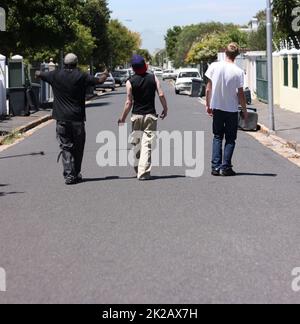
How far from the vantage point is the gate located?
99.3ft

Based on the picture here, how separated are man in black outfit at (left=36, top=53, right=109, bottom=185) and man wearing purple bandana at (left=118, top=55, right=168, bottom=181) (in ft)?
1.52

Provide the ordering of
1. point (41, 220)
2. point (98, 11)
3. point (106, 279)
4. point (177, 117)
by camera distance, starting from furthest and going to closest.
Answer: point (98, 11)
point (177, 117)
point (41, 220)
point (106, 279)

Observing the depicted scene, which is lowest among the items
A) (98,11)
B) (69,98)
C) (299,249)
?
(299,249)

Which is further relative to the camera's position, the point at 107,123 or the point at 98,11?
the point at 98,11

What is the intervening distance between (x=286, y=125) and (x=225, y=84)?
9.63 m

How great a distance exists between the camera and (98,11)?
6228 centimetres

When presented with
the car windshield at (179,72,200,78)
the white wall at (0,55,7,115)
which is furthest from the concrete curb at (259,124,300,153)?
the car windshield at (179,72,200,78)

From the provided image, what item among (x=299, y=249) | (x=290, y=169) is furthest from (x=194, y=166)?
(x=299, y=249)

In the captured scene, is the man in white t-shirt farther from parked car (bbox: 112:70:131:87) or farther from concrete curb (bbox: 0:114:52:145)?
parked car (bbox: 112:70:131:87)

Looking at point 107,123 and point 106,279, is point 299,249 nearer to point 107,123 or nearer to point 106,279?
point 106,279

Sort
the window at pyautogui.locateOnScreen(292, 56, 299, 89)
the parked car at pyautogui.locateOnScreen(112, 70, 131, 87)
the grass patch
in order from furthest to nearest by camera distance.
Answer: the parked car at pyautogui.locateOnScreen(112, 70, 131, 87), the window at pyautogui.locateOnScreen(292, 56, 299, 89), the grass patch

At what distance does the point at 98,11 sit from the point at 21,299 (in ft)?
195

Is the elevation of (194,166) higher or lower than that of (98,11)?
lower

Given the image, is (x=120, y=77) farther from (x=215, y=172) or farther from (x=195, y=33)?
(x=215, y=172)
